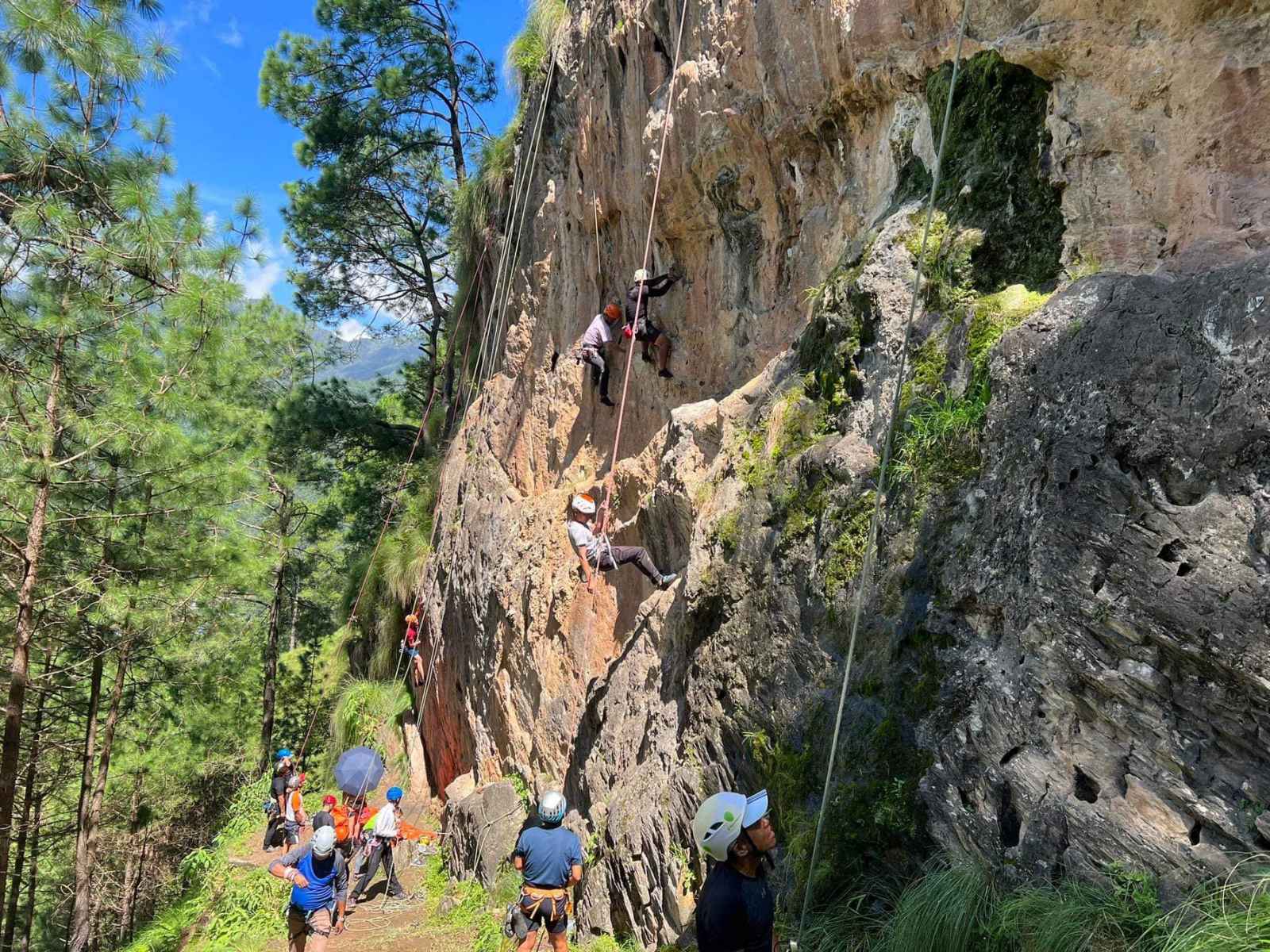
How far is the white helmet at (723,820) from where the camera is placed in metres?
3.38

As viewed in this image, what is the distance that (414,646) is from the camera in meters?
14.3

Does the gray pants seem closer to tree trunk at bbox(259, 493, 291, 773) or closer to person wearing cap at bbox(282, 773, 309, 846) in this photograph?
person wearing cap at bbox(282, 773, 309, 846)

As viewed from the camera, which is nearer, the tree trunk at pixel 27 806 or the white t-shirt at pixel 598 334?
the white t-shirt at pixel 598 334

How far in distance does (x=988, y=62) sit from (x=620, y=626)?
6150 mm

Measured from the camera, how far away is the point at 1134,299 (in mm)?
3977

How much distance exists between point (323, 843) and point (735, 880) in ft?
15.3

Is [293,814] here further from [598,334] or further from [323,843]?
[598,334]

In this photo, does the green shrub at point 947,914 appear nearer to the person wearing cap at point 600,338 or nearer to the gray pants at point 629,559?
the gray pants at point 629,559

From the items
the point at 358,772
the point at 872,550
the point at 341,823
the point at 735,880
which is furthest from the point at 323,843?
the point at 872,550

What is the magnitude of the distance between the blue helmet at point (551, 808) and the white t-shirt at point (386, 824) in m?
5.24

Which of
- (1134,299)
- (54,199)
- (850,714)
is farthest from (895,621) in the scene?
(54,199)

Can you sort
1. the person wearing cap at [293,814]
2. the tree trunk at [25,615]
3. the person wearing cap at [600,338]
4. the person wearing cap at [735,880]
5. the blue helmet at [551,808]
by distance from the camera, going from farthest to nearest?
the person wearing cap at [293,814] < the person wearing cap at [600,338] < the tree trunk at [25,615] < the blue helmet at [551,808] < the person wearing cap at [735,880]

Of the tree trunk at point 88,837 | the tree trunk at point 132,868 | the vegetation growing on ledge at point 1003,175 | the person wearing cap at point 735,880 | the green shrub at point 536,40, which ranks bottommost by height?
the tree trunk at point 132,868

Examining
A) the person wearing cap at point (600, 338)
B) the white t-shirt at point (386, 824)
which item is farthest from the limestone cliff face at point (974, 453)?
the white t-shirt at point (386, 824)
